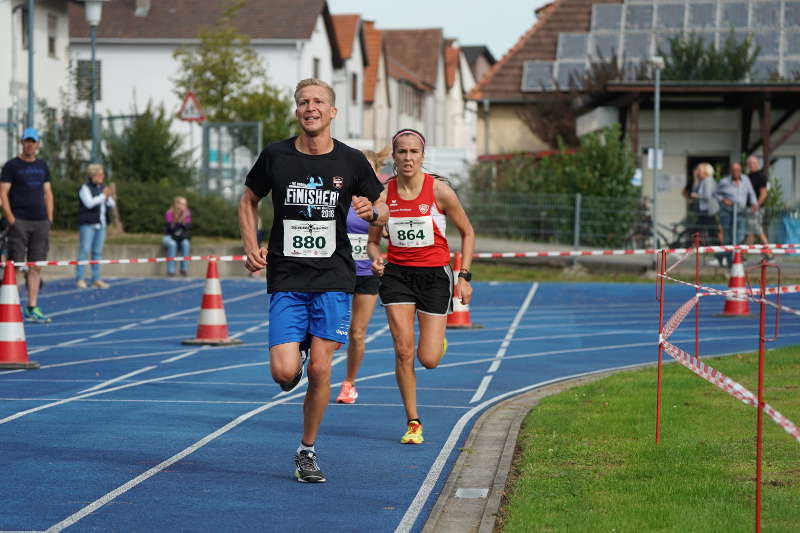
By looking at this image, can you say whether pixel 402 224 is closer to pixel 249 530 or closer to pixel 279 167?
pixel 279 167

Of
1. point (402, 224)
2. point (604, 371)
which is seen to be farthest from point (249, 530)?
point (604, 371)

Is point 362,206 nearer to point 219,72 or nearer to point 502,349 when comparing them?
point 502,349

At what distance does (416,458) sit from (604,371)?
5.55m

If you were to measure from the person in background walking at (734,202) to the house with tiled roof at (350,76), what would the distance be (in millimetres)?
37400

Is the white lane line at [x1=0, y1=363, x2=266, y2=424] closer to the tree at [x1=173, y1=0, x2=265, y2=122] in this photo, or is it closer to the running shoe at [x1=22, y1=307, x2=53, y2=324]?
the running shoe at [x1=22, y1=307, x2=53, y2=324]

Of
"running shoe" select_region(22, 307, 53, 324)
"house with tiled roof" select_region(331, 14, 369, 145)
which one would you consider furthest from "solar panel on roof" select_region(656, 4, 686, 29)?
"running shoe" select_region(22, 307, 53, 324)

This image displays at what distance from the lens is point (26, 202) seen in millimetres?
17109

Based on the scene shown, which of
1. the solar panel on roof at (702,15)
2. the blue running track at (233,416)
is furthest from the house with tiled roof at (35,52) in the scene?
the solar panel on roof at (702,15)

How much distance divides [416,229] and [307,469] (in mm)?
2059

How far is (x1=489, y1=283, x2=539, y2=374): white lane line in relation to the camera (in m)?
14.5

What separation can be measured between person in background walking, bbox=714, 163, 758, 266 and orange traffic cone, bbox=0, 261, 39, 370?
16174mm

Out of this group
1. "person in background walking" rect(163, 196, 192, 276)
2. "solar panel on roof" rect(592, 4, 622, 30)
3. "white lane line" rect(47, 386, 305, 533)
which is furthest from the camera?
"solar panel on roof" rect(592, 4, 622, 30)

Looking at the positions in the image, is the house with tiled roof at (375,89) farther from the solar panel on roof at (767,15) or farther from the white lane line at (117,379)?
the white lane line at (117,379)

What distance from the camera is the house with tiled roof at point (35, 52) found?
39781 mm
